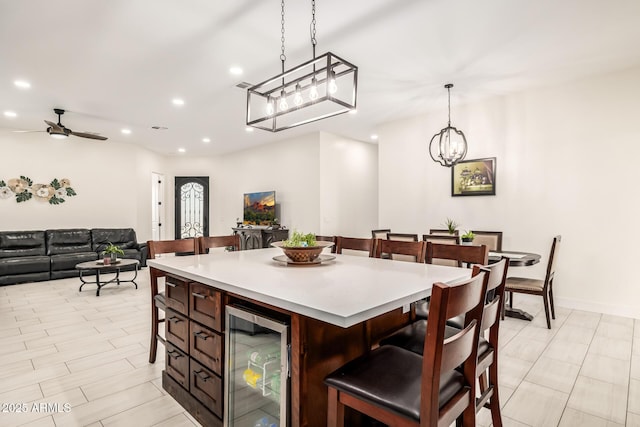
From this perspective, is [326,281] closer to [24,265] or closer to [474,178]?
[474,178]

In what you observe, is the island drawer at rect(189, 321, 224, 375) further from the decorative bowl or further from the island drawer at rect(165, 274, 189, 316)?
the decorative bowl

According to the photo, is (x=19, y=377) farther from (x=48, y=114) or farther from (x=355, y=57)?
(x=48, y=114)

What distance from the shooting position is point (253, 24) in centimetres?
292

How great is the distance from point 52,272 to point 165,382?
205 inches

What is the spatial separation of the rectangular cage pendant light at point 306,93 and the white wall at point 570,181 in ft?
6.58

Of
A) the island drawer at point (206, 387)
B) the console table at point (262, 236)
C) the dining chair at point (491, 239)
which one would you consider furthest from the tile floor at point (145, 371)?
the console table at point (262, 236)

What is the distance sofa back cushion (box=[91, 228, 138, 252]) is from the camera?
22.2 feet

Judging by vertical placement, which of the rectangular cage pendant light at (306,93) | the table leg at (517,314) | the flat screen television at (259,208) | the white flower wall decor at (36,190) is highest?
the rectangular cage pendant light at (306,93)

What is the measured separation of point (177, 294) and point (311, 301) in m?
1.19

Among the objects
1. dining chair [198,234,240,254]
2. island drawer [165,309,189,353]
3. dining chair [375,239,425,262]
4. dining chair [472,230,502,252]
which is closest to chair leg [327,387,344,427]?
island drawer [165,309,189,353]

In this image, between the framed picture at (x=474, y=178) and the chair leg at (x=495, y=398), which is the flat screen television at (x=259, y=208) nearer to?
the framed picture at (x=474, y=178)

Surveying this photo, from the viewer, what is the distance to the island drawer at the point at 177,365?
76.0 inches

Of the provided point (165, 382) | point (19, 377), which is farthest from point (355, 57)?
point (19, 377)

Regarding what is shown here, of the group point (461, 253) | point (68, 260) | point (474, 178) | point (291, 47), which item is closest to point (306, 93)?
point (291, 47)
